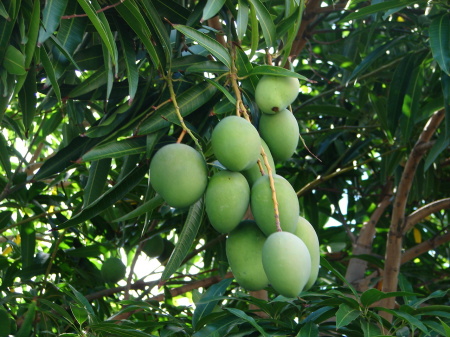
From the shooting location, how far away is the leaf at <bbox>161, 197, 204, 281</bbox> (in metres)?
1.12

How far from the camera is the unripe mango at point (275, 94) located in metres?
1.01

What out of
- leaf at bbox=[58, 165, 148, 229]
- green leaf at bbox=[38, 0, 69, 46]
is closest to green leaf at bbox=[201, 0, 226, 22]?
green leaf at bbox=[38, 0, 69, 46]

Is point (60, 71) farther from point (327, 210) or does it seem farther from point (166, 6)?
point (327, 210)

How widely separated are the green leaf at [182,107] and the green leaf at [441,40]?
1.90 feet

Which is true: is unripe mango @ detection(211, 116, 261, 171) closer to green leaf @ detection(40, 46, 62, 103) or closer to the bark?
green leaf @ detection(40, 46, 62, 103)

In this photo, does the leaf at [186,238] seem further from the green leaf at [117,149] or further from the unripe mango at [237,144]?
the unripe mango at [237,144]

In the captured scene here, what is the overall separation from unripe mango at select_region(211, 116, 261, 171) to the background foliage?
0.44ft

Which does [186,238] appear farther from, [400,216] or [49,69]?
[400,216]

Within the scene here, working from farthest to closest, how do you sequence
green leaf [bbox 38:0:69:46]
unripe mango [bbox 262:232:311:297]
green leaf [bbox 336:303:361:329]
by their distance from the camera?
green leaf [bbox 336:303:361:329] < green leaf [bbox 38:0:69:46] < unripe mango [bbox 262:232:311:297]

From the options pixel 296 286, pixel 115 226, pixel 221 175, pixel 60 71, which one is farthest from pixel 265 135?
pixel 115 226

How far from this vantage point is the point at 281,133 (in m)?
1.03

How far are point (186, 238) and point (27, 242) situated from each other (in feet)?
3.39

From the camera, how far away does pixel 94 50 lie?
1395mm

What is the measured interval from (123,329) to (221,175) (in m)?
0.55
